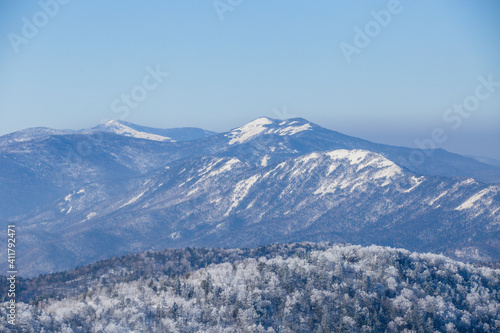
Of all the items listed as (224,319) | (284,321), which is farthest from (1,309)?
(284,321)

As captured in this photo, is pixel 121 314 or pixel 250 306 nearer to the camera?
pixel 121 314

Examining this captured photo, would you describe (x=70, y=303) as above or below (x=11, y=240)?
below

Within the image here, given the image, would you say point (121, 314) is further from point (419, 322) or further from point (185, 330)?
point (419, 322)

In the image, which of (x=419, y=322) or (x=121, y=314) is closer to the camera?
(x=121, y=314)

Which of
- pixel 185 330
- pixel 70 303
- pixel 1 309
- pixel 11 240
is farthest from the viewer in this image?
pixel 70 303

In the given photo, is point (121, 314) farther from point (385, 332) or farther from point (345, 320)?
point (385, 332)

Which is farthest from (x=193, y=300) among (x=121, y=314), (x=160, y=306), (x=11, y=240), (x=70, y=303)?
(x=11, y=240)

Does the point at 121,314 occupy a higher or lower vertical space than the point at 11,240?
lower

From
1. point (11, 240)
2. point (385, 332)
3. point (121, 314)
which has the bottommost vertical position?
point (385, 332)

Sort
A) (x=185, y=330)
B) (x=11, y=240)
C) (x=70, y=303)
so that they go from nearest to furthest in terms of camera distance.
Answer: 1. (x=11, y=240)
2. (x=185, y=330)
3. (x=70, y=303)
